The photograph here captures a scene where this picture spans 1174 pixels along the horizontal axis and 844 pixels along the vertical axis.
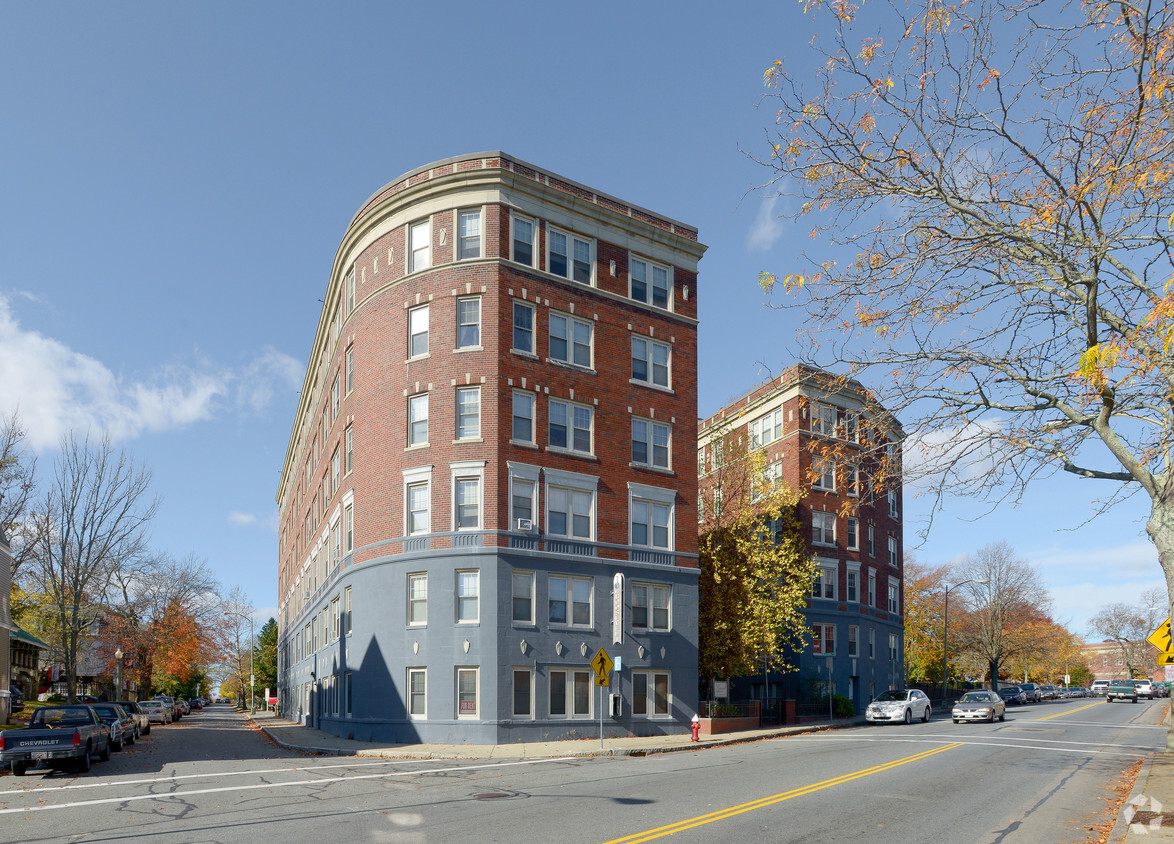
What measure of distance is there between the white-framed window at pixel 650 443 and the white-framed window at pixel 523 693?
9.12 meters

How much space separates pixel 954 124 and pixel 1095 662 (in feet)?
698

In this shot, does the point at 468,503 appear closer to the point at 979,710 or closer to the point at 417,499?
the point at 417,499

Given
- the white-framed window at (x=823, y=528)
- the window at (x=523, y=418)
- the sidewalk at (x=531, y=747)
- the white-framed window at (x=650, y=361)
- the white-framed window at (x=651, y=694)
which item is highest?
the white-framed window at (x=650, y=361)

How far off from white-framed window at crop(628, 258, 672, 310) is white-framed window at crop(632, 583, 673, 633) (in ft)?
36.7

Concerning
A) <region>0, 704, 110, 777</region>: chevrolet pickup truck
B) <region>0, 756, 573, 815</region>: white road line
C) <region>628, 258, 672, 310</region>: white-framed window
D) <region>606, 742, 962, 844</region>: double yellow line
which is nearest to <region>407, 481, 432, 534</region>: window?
<region>0, 756, 573, 815</region>: white road line

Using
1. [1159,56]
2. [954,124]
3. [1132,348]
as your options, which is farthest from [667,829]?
[1159,56]

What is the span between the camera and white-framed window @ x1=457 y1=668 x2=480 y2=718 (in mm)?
30641

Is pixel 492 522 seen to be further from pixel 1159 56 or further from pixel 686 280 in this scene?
pixel 1159 56

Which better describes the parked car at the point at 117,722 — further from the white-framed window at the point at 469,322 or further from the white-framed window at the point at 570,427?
the white-framed window at the point at 570,427

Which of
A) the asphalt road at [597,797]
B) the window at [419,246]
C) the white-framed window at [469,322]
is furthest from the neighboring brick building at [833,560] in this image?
the asphalt road at [597,797]

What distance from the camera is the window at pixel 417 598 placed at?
3197 centimetres

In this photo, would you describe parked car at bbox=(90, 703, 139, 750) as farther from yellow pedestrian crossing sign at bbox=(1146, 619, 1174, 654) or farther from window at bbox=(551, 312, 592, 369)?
yellow pedestrian crossing sign at bbox=(1146, 619, 1174, 654)

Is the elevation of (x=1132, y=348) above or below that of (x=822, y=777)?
above

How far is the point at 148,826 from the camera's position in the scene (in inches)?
541
